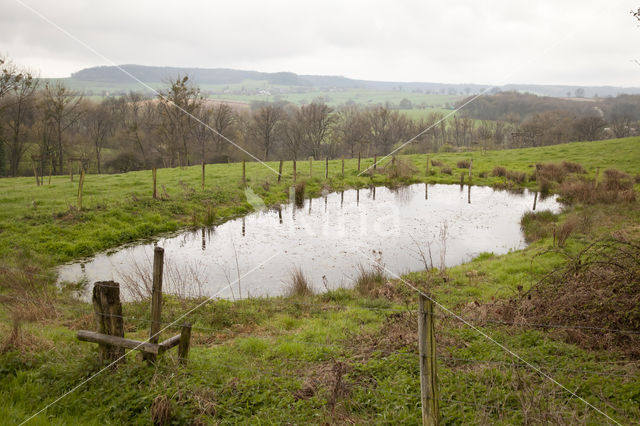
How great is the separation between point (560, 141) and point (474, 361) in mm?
54838

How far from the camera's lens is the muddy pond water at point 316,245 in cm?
1098

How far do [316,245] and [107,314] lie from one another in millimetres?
9876

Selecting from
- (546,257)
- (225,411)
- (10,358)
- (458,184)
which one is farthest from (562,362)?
(458,184)

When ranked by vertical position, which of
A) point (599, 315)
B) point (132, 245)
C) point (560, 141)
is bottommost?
point (132, 245)

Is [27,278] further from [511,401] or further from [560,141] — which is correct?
[560,141]

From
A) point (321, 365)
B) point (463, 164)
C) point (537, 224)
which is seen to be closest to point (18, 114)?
point (321, 365)

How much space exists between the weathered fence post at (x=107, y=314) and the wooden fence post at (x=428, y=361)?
3847mm

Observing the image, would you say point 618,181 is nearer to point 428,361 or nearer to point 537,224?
point 537,224

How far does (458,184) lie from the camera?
29250mm

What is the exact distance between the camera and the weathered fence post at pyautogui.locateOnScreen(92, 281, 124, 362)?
4961mm

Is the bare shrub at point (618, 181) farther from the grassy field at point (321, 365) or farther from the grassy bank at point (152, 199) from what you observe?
the grassy field at point (321, 365)

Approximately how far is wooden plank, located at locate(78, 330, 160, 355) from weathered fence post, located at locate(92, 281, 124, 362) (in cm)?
7

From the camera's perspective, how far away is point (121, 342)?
16.0 feet

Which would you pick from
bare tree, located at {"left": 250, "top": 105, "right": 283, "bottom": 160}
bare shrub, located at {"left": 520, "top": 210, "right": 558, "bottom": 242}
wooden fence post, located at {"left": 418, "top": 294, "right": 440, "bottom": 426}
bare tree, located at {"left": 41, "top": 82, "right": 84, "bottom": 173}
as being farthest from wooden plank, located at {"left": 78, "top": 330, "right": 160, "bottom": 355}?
bare tree, located at {"left": 250, "top": 105, "right": 283, "bottom": 160}
